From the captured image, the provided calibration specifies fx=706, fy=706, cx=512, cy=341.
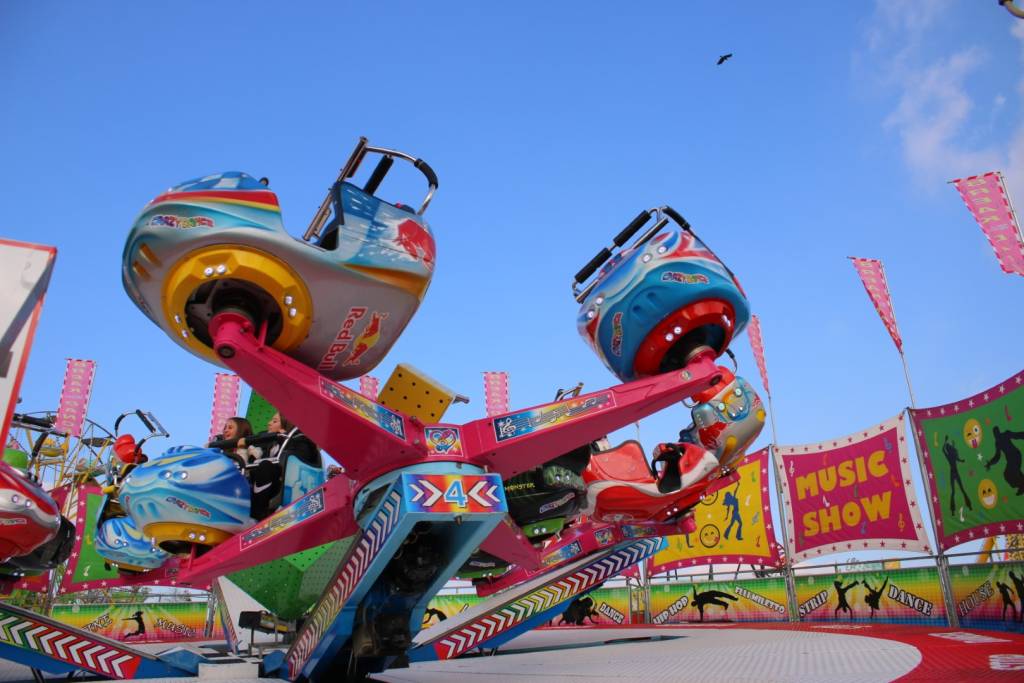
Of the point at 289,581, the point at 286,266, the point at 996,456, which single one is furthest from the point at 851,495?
the point at 286,266

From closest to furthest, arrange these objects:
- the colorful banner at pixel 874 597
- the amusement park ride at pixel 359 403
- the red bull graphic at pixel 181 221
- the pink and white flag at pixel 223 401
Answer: the red bull graphic at pixel 181 221 → the amusement park ride at pixel 359 403 → the colorful banner at pixel 874 597 → the pink and white flag at pixel 223 401

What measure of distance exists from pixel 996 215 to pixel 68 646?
12954mm

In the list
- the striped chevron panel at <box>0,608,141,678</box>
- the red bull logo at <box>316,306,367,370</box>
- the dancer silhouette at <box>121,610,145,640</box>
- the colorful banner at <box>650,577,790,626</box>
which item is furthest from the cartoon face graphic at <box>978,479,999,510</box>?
the dancer silhouette at <box>121,610,145,640</box>

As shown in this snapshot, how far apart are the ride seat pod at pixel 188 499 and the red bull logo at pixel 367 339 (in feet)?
4.38

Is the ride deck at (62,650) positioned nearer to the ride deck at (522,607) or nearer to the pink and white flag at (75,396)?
the ride deck at (522,607)

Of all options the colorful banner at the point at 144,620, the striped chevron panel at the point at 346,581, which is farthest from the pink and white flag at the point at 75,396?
the striped chevron panel at the point at 346,581

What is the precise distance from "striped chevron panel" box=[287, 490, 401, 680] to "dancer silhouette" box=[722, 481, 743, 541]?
10.3m

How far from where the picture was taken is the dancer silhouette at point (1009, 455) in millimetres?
8164

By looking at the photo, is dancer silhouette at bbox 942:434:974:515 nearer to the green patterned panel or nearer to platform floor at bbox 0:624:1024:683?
platform floor at bbox 0:624:1024:683

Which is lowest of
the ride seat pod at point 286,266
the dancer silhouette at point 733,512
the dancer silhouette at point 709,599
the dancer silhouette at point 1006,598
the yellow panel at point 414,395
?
the dancer silhouette at point 709,599

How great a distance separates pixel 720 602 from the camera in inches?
516

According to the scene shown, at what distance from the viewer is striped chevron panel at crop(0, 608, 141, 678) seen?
18.4 feet

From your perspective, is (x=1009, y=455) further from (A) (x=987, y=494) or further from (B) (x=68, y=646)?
(B) (x=68, y=646)

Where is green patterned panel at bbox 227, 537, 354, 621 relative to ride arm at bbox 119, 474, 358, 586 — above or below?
below
